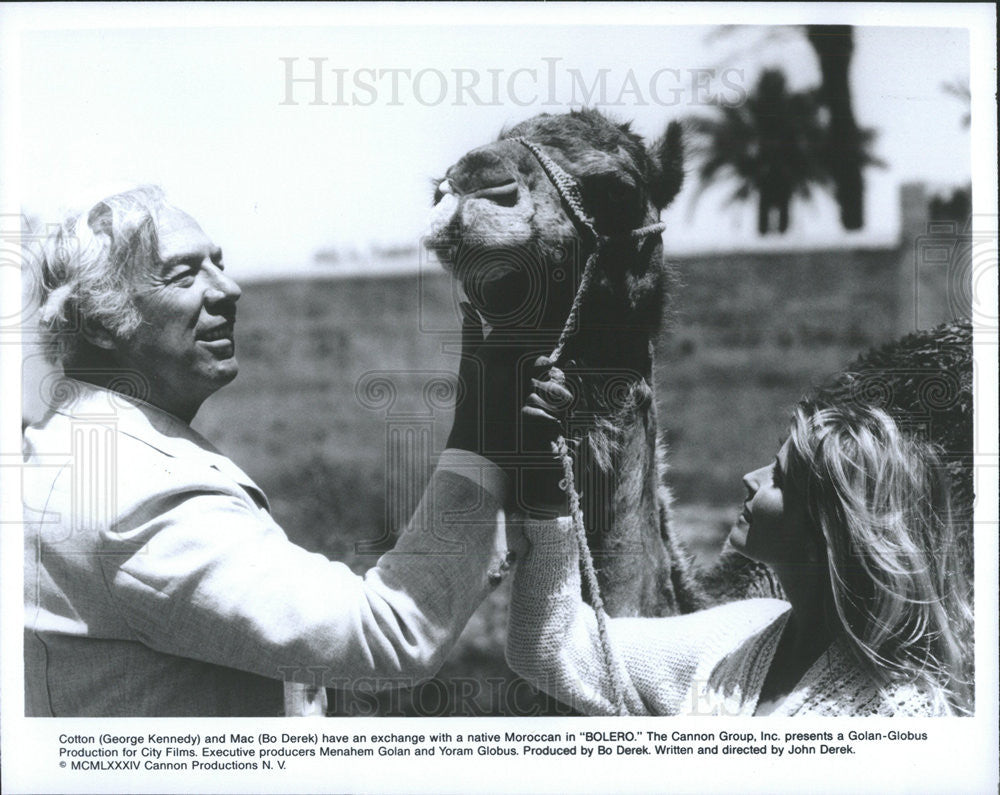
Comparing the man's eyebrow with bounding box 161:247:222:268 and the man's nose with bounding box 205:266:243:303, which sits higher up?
the man's eyebrow with bounding box 161:247:222:268

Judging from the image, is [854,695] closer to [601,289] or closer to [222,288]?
[601,289]

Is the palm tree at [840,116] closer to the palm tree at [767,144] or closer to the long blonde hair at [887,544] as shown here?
the palm tree at [767,144]

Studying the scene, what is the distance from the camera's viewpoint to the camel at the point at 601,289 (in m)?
2.29

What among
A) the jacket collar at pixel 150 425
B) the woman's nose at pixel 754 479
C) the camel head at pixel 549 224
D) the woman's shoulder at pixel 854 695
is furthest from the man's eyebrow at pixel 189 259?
the woman's shoulder at pixel 854 695

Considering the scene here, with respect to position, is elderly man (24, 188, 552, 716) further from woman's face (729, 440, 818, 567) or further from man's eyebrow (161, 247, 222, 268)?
woman's face (729, 440, 818, 567)

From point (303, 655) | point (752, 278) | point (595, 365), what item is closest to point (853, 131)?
point (752, 278)

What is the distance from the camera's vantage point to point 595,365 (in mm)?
2438

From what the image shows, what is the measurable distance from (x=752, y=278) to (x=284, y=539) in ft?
4.32

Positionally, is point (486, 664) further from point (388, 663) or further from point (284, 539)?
point (284, 539)

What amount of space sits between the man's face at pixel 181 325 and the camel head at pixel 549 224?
53 cm

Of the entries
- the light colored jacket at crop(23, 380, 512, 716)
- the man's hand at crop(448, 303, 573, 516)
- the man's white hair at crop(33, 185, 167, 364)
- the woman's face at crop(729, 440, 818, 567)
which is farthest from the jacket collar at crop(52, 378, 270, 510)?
the woman's face at crop(729, 440, 818, 567)

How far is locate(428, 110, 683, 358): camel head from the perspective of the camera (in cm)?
228

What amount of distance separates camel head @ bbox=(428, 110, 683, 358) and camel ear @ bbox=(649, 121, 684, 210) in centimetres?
1

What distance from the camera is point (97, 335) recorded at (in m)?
2.37
